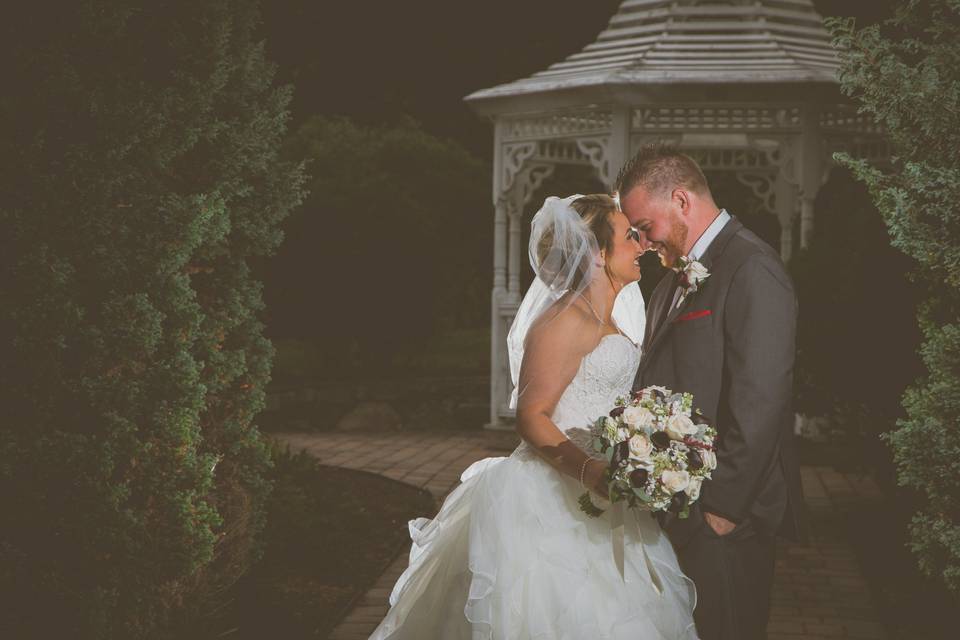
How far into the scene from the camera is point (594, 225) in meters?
4.26

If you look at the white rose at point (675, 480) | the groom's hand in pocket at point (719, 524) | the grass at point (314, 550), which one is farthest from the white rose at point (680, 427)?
the grass at point (314, 550)

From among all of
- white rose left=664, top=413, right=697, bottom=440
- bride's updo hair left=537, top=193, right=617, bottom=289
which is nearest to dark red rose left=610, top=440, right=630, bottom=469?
white rose left=664, top=413, right=697, bottom=440

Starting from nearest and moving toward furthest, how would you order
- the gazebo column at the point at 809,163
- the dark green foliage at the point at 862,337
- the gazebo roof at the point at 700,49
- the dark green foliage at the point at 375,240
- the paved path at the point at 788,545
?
the paved path at the point at 788,545 < the dark green foliage at the point at 862,337 < the gazebo roof at the point at 700,49 < the gazebo column at the point at 809,163 < the dark green foliage at the point at 375,240

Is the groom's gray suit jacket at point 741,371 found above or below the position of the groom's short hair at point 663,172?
below

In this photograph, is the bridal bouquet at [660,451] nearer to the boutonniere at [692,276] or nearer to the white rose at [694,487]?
the white rose at [694,487]

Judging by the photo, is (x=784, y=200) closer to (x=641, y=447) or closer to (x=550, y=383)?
(x=550, y=383)

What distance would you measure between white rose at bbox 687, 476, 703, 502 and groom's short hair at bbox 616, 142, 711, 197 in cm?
93

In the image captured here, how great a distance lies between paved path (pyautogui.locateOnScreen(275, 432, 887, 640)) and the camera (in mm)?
5949

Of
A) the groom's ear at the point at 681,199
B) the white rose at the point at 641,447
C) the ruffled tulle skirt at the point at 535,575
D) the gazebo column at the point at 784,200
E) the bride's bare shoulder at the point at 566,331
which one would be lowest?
the gazebo column at the point at 784,200

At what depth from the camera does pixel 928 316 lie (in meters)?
Result: 5.04

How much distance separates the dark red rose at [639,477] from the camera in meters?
3.36

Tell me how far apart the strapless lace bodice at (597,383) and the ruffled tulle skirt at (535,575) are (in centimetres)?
20

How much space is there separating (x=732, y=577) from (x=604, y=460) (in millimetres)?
559

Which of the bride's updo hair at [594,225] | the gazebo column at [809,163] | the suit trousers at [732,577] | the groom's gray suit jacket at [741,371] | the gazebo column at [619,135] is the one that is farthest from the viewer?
the gazebo column at [619,135]
